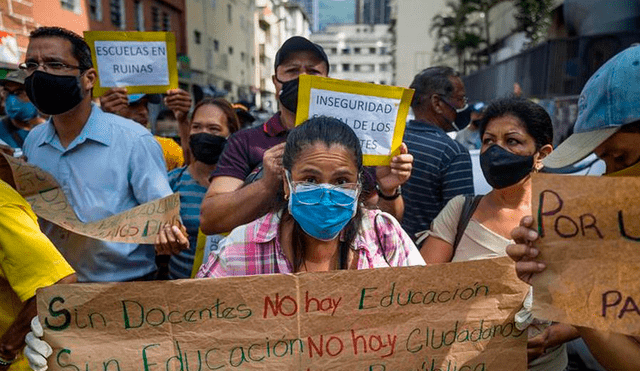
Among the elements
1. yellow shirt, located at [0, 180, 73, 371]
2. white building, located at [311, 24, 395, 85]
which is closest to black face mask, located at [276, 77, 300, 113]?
yellow shirt, located at [0, 180, 73, 371]

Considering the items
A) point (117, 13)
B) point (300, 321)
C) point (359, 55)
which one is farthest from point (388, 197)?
point (359, 55)

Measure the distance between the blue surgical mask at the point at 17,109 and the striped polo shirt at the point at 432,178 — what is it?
135 inches

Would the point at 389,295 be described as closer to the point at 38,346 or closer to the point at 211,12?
the point at 38,346

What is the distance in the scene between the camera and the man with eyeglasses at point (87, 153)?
7.84ft

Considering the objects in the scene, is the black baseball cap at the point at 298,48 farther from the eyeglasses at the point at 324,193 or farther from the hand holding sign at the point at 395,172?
the eyeglasses at the point at 324,193

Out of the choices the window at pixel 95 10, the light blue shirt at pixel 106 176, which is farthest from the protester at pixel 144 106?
the window at pixel 95 10

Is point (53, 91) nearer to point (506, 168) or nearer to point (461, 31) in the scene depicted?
point (506, 168)

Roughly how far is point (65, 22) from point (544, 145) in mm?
12575

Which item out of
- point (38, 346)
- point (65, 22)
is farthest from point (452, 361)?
point (65, 22)

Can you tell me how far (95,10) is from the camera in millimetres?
14805

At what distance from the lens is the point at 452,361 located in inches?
67.2

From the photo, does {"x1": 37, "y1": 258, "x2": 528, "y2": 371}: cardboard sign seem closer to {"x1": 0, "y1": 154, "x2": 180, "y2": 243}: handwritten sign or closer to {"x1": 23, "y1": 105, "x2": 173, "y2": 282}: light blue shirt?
{"x1": 0, "y1": 154, "x2": 180, "y2": 243}: handwritten sign

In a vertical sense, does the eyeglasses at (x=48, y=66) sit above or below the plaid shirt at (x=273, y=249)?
above

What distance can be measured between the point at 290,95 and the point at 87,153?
1016 mm
